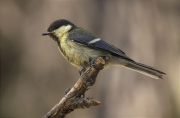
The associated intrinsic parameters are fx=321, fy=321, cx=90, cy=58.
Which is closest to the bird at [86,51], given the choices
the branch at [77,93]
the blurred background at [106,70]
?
the branch at [77,93]

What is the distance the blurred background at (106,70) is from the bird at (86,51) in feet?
2.67

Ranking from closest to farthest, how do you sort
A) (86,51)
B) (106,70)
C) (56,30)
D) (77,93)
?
(77,93) < (86,51) < (56,30) < (106,70)

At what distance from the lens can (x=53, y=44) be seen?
3.62 metres

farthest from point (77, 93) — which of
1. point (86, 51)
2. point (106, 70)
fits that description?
point (106, 70)

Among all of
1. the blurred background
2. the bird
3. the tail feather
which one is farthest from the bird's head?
the blurred background

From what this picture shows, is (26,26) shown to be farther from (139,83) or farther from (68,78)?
(139,83)

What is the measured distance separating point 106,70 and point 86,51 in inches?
42.6

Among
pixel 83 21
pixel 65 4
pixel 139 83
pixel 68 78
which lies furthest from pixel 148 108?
pixel 65 4

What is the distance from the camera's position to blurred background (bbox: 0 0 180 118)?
3176mm

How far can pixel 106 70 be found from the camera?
3328 mm

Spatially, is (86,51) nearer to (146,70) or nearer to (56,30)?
(56,30)

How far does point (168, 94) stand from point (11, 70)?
1.82m

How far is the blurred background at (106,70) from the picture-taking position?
125 inches

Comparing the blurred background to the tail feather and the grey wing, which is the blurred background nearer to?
the tail feather
